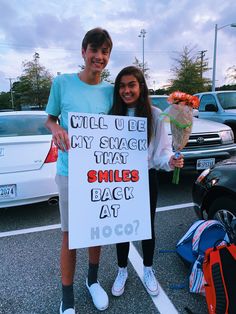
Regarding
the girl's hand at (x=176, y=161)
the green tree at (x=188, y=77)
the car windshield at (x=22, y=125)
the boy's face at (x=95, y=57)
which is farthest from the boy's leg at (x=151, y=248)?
the green tree at (x=188, y=77)

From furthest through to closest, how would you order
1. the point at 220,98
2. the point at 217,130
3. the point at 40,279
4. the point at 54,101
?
the point at 220,98 < the point at 217,130 < the point at 40,279 < the point at 54,101

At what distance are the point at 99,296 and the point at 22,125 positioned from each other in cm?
258

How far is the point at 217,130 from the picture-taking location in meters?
4.82

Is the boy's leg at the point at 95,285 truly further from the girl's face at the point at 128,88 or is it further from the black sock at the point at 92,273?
the girl's face at the point at 128,88

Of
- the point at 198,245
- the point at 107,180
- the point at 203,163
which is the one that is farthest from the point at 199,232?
the point at 203,163

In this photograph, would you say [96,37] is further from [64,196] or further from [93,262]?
[93,262]

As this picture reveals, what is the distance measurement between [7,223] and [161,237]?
75.9 inches

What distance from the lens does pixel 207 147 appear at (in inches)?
183

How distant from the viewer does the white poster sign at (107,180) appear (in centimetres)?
184

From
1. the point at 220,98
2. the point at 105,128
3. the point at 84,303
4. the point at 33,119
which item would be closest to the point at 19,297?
the point at 84,303

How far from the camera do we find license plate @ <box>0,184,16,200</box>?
10.5 feet

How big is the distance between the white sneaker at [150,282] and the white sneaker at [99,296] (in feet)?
1.13

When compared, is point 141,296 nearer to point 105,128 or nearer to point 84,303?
point 84,303

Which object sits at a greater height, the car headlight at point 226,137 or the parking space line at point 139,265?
the car headlight at point 226,137
